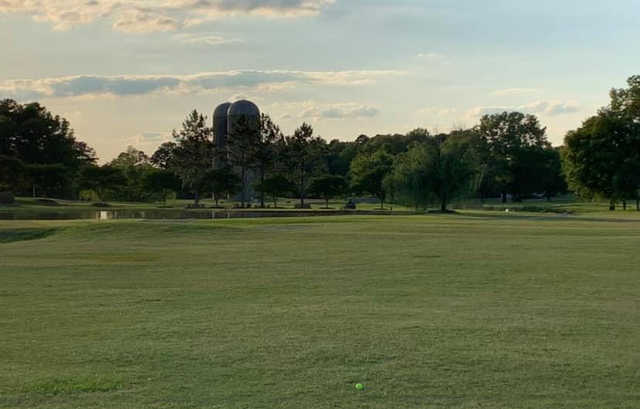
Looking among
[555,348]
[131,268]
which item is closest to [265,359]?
[555,348]

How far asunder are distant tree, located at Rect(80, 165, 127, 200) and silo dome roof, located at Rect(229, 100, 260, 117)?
70.7 feet

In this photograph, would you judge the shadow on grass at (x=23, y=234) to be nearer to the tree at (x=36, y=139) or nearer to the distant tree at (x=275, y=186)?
the distant tree at (x=275, y=186)

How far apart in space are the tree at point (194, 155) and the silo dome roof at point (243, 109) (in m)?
14.6

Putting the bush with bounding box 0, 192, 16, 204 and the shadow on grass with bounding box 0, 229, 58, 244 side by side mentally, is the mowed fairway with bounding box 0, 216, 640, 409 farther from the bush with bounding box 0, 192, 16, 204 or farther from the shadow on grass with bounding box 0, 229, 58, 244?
the bush with bounding box 0, 192, 16, 204

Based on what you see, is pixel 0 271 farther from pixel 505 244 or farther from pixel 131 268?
pixel 505 244

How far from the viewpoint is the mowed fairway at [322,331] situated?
8.09 metres

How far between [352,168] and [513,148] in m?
36.7

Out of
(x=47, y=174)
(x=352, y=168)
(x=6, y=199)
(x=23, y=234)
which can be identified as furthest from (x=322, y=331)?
(x=352, y=168)

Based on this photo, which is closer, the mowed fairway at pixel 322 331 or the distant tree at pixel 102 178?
the mowed fairway at pixel 322 331

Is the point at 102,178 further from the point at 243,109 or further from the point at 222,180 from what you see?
the point at 243,109

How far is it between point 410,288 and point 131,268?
8.46 m

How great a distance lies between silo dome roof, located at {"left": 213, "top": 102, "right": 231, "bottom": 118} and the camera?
123000 mm

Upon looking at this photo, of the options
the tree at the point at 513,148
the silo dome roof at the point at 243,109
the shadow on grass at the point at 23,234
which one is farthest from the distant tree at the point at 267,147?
the shadow on grass at the point at 23,234

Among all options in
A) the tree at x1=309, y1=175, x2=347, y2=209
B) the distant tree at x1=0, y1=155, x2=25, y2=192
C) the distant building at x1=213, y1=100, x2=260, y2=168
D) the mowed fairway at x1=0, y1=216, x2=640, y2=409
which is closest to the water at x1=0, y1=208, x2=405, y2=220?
the tree at x1=309, y1=175, x2=347, y2=209
